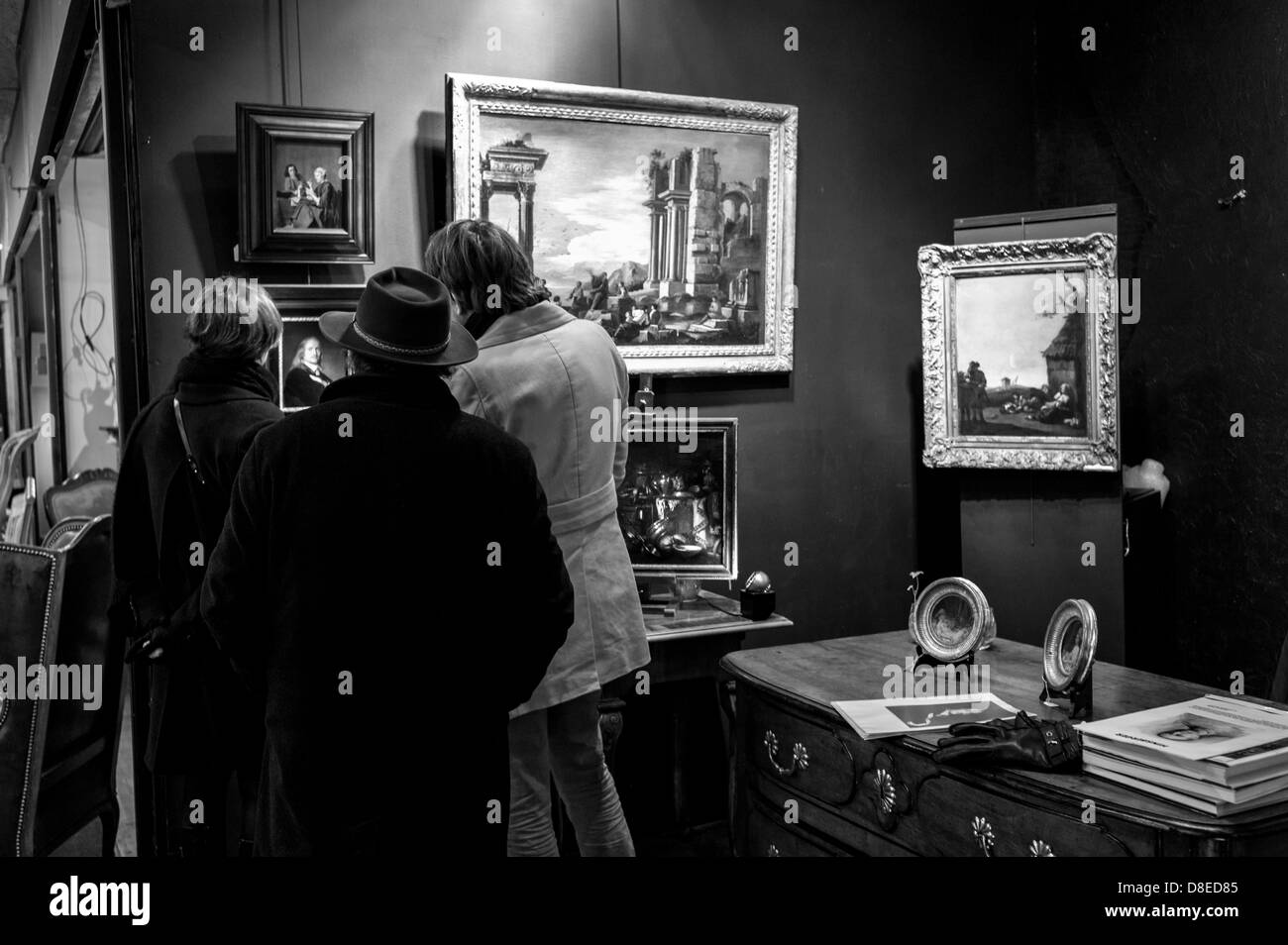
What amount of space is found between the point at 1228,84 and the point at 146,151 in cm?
373

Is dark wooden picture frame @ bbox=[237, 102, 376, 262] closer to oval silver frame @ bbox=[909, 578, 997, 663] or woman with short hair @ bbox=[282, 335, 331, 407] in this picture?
woman with short hair @ bbox=[282, 335, 331, 407]

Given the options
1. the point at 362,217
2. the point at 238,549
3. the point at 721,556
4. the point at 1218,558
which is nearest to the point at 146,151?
the point at 362,217

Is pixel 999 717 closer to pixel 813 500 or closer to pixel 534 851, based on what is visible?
pixel 534 851

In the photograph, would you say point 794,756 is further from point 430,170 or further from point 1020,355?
point 430,170

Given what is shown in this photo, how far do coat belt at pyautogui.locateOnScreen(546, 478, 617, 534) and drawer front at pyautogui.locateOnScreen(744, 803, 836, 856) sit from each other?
86 centimetres

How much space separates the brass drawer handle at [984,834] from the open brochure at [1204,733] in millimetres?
257

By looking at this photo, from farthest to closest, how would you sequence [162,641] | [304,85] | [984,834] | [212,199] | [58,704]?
[304,85] < [212,199] < [58,704] < [162,641] < [984,834]

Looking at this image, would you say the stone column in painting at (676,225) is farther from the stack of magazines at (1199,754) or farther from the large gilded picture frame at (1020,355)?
the stack of magazines at (1199,754)

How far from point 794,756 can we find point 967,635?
0.53 meters

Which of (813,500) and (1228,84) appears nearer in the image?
(1228,84)

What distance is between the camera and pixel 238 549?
2.06 meters

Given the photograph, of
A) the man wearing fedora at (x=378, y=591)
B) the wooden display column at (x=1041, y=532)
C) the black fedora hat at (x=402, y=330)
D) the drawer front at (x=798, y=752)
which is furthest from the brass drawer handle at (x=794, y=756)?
the wooden display column at (x=1041, y=532)

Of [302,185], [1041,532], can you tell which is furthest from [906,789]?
[302,185]

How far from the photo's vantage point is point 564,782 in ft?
8.89
